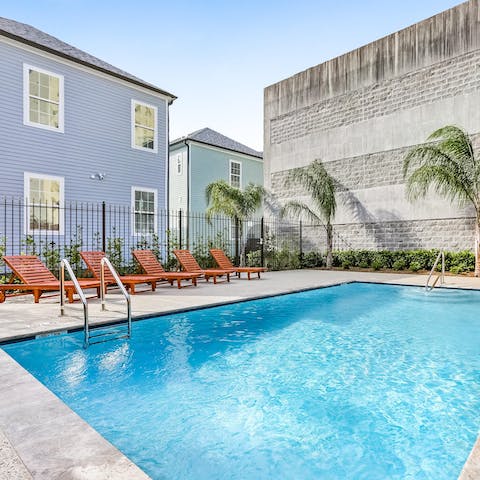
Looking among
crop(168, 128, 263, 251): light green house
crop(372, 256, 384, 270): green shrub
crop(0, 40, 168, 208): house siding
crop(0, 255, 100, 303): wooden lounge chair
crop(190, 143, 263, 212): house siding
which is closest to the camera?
crop(0, 255, 100, 303): wooden lounge chair

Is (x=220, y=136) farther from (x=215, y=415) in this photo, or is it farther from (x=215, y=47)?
(x=215, y=415)

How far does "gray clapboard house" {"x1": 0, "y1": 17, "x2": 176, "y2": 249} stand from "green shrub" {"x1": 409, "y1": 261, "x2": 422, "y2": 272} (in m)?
9.90

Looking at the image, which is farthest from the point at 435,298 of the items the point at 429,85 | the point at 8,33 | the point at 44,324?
the point at 8,33

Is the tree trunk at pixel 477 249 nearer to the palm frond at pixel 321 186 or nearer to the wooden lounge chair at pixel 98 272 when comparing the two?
the palm frond at pixel 321 186

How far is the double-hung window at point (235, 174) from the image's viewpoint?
2372cm

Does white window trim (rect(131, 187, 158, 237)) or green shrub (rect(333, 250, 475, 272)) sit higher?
white window trim (rect(131, 187, 158, 237))

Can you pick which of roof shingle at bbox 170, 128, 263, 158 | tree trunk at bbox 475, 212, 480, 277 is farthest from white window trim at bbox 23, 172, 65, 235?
tree trunk at bbox 475, 212, 480, 277

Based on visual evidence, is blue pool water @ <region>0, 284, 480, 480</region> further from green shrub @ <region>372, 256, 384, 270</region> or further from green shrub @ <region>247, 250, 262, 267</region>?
green shrub @ <region>247, 250, 262, 267</region>

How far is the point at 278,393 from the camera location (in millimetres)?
3732

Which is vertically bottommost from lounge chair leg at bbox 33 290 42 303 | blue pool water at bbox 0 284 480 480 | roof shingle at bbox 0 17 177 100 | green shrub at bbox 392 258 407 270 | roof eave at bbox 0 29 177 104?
Answer: blue pool water at bbox 0 284 480 480

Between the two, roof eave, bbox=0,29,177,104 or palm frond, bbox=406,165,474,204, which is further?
palm frond, bbox=406,165,474,204

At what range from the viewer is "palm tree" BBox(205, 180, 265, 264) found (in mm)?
16828

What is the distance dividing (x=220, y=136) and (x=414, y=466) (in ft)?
79.1

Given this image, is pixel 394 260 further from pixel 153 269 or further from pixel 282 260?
pixel 153 269
